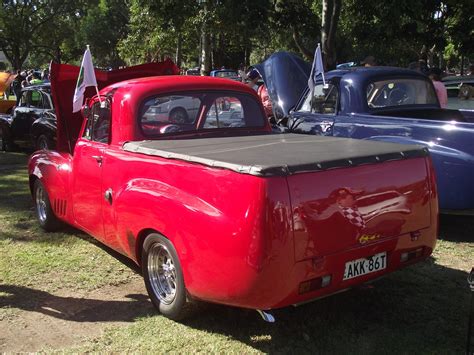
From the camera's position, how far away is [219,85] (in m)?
4.86

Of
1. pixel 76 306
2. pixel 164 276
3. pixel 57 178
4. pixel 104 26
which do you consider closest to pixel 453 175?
pixel 164 276

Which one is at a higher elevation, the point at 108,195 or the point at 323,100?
the point at 323,100

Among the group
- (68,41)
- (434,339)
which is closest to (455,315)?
(434,339)

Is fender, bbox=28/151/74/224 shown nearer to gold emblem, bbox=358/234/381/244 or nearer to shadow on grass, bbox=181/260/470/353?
shadow on grass, bbox=181/260/470/353

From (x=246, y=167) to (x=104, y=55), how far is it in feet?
201

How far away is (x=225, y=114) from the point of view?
4902 millimetres

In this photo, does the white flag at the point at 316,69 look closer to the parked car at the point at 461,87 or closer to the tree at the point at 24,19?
the parked car at the point at 461,87

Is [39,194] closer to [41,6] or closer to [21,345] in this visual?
[21,345]

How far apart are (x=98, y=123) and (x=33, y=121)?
6.78 meters

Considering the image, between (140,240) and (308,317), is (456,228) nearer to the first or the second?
(308,317)

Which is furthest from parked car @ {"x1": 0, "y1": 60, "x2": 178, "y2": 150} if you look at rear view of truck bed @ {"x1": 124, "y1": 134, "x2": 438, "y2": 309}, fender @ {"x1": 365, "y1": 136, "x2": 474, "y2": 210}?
rear view of truck bed @ {"x1": 124, "y1": 134, "x2": 438, "y2": 309}

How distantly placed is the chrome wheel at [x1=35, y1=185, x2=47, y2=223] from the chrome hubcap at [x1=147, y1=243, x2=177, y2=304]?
2493 millimetres

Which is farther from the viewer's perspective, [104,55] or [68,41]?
[104,55]

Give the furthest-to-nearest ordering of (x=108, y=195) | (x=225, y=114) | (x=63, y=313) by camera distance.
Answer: (x=225, y=114) → (x=108, y=195) → (x=63, y=313)
